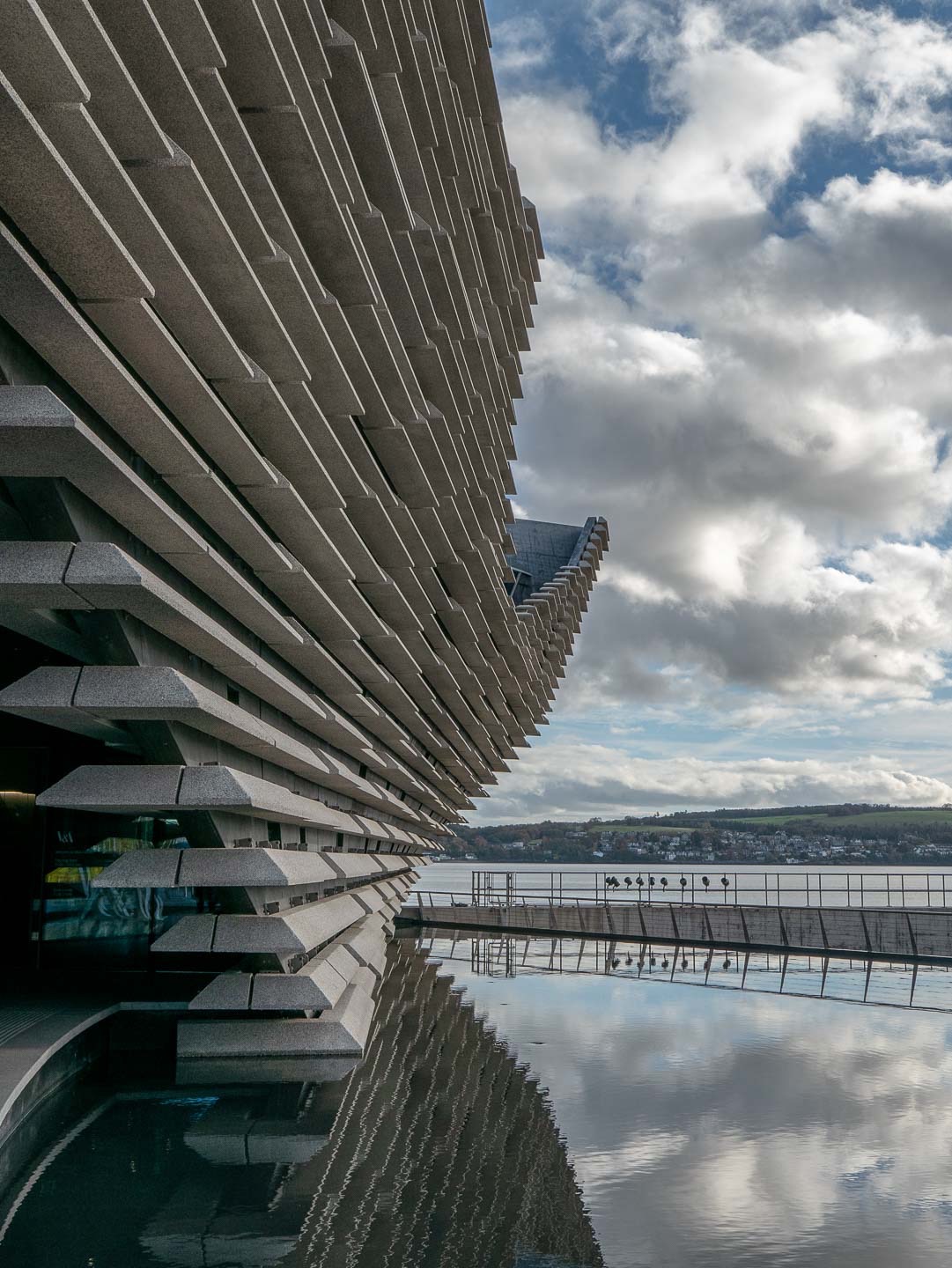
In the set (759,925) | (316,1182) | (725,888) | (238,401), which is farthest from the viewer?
(725,888)

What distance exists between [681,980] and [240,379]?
14.5 metres

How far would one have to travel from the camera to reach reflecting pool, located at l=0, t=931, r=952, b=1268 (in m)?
5.74

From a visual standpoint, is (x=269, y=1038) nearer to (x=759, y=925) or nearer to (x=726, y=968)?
(x=726, y=968)

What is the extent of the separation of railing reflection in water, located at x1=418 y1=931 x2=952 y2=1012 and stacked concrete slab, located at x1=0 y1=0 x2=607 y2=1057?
5872 mm

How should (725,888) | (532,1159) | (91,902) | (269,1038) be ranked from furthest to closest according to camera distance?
(725,888)
(91,902)
(269,1038)
(532,1159)

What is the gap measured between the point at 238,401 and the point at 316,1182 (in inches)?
193

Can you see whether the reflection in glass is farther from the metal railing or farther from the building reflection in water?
the metal railing

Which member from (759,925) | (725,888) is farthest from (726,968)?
(725,888)

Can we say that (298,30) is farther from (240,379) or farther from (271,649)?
(271,649)

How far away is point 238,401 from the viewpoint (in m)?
8.04

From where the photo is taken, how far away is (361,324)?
10.4 meters

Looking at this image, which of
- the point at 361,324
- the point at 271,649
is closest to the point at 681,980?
the point at 271,649

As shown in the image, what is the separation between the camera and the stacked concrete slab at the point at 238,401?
17.3ft

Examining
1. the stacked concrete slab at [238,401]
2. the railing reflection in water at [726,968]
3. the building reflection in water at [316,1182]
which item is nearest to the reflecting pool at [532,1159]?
the building reflection in water at [316,1182]
